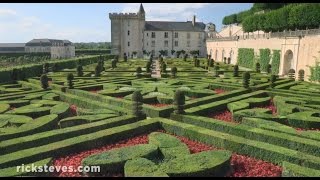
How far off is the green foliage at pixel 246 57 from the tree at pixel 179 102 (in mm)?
31888

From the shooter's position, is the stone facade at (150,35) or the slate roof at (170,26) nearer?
the stone facade at (150,35)

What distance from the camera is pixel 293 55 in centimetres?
3247

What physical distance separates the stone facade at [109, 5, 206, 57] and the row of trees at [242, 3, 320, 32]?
116ft

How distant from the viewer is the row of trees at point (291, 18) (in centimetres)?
3344

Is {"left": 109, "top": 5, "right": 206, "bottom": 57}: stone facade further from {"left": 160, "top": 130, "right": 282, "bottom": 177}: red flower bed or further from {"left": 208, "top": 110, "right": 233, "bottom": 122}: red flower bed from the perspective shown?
{"left": 160, "top": 130, "right": 282, "bottom": 177}: red flower bed

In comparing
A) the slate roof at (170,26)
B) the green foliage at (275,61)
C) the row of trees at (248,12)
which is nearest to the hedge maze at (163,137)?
the green foliage at (275,61)

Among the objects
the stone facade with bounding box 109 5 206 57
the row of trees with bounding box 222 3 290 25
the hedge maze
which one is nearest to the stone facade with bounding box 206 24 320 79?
the row of trees with bounding box 222 3 290 25

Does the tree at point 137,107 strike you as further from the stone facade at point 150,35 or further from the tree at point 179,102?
the stone facade at point 150,35

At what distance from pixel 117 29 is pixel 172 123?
2601 inches

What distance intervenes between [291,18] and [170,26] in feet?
160

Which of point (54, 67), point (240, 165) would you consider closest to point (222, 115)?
point (240, 165)

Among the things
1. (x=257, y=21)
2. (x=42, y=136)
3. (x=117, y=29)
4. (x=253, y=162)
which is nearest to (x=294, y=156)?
(x=253, y=162)

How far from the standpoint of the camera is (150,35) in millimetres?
80750

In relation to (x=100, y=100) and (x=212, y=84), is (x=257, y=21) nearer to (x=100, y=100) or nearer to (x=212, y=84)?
(x=212, y=84)
